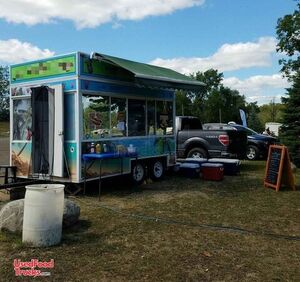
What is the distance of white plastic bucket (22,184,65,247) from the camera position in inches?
230

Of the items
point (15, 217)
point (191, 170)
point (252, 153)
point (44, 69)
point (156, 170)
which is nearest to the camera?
point (15, 217)

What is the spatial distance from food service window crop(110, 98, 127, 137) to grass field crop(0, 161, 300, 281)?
1731 mm

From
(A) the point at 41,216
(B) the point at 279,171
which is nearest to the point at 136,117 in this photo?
(B) the point at 279,171

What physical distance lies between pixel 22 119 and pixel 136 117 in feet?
9.56

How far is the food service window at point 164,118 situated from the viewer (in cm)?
1279

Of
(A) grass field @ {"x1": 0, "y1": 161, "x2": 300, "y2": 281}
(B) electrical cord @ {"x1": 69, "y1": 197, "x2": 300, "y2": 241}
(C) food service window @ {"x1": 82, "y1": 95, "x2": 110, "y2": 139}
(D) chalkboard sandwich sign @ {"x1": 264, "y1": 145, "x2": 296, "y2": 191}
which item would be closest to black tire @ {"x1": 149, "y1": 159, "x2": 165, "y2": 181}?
(C) food service window @ {"x1": 82, "y1": 95, "x2": 110, "y2": 139}

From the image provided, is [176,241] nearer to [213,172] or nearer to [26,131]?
[26,131]

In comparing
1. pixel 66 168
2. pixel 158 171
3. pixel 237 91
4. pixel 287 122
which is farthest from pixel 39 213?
pixel 237 91

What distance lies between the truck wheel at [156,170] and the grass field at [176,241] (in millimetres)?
2402

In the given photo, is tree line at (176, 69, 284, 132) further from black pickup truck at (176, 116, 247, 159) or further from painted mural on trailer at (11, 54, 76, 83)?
painted mural on trailer at (11, 54, 76, 83)

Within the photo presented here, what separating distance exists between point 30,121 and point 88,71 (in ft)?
6.58

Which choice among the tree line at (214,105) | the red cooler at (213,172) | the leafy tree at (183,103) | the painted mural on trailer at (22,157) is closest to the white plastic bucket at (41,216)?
the painted mural on trailer at (22,157)

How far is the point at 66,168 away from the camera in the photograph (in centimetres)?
1008

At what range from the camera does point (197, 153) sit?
16.3 m
